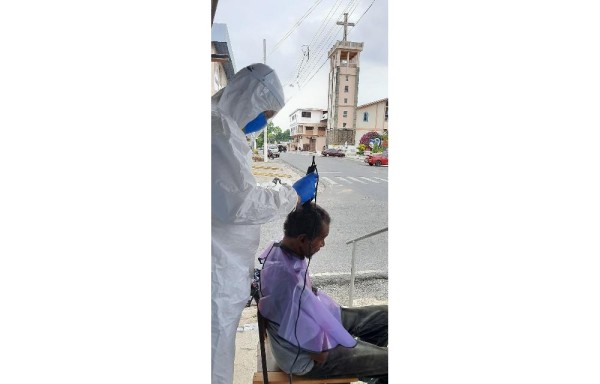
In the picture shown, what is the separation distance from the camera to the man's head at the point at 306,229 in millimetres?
1484

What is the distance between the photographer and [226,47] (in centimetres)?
123

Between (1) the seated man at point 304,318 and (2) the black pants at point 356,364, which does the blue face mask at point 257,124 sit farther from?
(2) the black pants at point 356,364

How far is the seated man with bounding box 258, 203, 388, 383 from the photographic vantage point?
146cm

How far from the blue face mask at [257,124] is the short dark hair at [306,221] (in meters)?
0.35

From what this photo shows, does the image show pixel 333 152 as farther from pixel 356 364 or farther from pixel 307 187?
pixel 356 364

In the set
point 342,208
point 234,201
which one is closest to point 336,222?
point 342,208

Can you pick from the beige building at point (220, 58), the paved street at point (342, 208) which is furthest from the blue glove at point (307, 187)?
the beige building at point (220, 58)

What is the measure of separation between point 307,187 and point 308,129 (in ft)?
0.75

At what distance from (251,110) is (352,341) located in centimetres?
103
